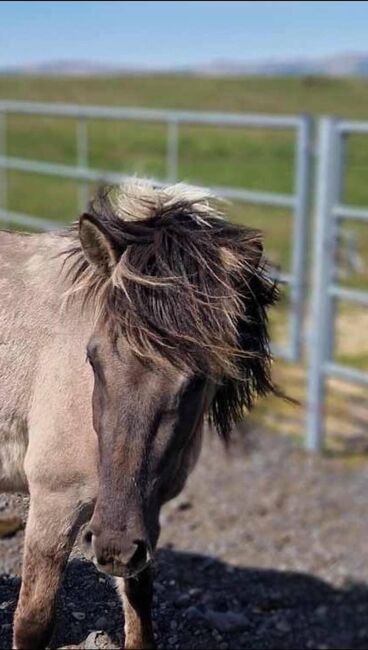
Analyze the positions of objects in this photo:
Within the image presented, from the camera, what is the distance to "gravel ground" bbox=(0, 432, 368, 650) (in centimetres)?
244

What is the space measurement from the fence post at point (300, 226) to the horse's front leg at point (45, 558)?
3355mm

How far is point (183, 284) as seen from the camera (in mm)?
2051

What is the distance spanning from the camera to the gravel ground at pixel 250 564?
2.44 meters

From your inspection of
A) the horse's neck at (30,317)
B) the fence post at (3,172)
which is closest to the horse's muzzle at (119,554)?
the horse's neck at (30,317)

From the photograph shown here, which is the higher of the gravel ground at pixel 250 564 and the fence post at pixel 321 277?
the fence post at pixel 321 277

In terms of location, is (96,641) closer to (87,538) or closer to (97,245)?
(87,538)

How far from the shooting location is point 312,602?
3682 mm

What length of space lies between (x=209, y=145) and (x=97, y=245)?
23.1 meters

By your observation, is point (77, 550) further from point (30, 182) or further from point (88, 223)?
point (30, 182)

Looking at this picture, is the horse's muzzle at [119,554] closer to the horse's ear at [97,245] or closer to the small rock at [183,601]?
the horse's ear at [97,245]

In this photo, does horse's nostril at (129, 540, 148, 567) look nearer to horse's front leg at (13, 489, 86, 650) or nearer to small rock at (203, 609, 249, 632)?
horse's front leg at (13, 489, 86, 650)

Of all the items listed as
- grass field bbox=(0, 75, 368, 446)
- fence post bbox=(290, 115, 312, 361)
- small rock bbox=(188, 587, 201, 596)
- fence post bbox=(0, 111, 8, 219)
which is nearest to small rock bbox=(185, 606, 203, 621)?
small rock bbox=(188, 587, 201, 596)

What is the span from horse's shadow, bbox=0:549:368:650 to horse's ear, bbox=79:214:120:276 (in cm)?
73

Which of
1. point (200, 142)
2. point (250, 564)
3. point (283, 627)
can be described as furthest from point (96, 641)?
point (200, 142)
